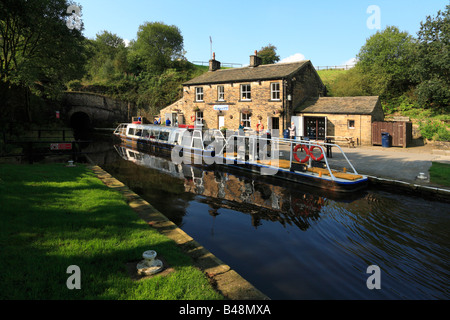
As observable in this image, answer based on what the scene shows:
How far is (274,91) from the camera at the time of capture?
22641 mm

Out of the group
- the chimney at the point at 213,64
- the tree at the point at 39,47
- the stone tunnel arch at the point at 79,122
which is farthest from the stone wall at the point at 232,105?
the stone tunnel arch at the point at 79,122

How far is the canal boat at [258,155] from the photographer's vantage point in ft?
32.4

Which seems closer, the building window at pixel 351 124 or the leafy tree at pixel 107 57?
the building window at pixel 351 124

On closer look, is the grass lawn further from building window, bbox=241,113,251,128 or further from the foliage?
the foliage

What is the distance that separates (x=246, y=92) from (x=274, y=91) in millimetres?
2788

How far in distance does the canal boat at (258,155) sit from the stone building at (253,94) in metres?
4.84

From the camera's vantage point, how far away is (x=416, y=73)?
22.4 metres

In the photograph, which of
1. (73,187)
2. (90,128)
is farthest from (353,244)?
(90,128)

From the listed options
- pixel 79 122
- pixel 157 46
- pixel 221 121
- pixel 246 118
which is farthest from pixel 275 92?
pixel 157 46

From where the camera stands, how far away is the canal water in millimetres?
4449

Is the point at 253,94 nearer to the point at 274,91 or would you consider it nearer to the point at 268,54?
the point at 274,91

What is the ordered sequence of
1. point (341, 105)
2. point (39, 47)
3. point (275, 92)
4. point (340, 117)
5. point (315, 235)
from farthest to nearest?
point (275, 92), point (341, 105), point (340, 117), point (39, 47), point (315, 235)

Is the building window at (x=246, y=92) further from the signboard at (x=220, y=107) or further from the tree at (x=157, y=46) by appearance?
the tree at (x=157, y=46)

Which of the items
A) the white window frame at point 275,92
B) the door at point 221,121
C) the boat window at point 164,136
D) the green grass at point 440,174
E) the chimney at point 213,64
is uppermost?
the chimney at point 213,64
